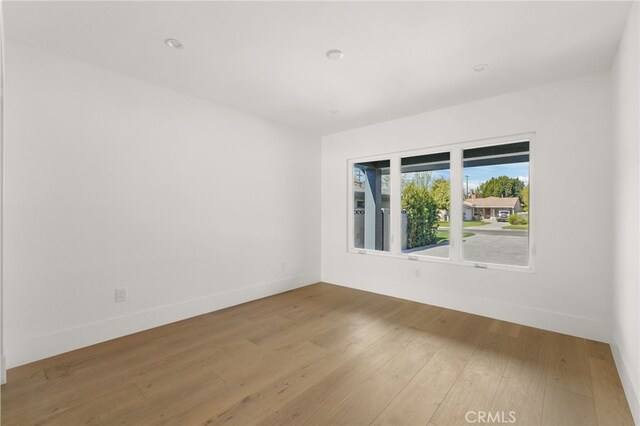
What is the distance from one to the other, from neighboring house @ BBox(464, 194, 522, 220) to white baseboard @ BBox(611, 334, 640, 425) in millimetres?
1495

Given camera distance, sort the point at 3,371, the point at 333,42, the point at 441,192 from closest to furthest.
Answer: the point at 3,371 < the point at 333,42 < the point at 441,192

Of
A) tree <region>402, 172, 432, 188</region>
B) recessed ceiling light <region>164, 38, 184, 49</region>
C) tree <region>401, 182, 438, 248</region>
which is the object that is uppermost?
recessed ceiling light <region>164, 38, 184, 49</region>

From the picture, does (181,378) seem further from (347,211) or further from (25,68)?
(347,211)

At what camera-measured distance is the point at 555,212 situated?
9.84ft

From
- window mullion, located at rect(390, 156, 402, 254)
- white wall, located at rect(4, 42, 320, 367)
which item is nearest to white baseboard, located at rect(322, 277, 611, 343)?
window mullion, located at rect(390, 156, 402, 254)

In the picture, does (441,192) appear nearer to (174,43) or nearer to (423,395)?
(423,395)

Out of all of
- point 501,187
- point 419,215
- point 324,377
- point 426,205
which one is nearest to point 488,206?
point 501,187

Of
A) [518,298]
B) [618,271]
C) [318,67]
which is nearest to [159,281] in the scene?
[318,67]

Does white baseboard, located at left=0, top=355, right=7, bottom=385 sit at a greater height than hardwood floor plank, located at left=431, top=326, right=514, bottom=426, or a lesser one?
greater

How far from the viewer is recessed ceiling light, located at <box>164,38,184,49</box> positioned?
231cm

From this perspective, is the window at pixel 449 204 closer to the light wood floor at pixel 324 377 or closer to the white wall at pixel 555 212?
the white wall at pixel 555 212

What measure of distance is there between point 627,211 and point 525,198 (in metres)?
1.23

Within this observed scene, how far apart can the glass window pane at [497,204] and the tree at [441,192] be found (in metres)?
0.22

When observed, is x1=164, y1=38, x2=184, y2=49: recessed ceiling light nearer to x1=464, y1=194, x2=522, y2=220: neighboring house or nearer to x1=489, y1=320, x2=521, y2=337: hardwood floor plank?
x1=464, y1=194, x2=522, y2=220: neighboring house
